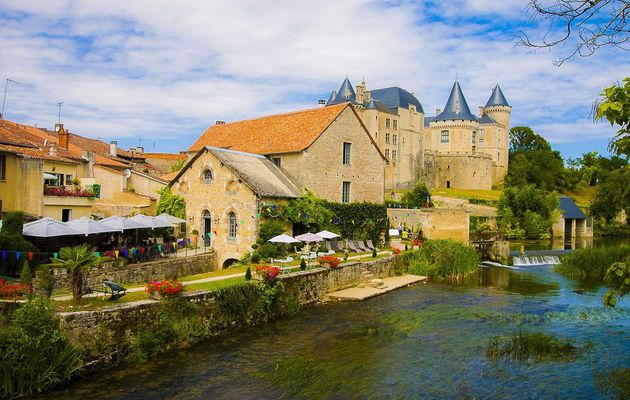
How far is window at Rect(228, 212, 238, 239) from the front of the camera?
27.1m

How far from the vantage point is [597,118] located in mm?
6766

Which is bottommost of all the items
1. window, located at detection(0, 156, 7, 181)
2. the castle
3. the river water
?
the river water

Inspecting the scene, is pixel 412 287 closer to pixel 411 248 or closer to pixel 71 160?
pixel 411 248

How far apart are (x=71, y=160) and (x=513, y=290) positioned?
79.1 feet

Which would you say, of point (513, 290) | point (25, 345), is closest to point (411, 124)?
point (513, 290)

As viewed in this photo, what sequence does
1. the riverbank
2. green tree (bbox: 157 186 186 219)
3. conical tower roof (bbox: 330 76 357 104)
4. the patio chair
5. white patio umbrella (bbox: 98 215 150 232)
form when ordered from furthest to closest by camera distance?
1. conical tower roof (bbox: 330 76 357 104)
2. the patio chair
3. green tree (bbox: 157 186 186 219)
4. white patio umbrella (bbox: 98 215 150 232)
5. the riverbank

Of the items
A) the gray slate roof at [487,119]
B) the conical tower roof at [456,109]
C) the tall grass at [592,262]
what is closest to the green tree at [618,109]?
the tall grass at [592,262]

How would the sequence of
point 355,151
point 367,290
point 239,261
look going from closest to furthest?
point 367,290, point 239,261, point 355,151

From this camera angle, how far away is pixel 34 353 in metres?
11.6

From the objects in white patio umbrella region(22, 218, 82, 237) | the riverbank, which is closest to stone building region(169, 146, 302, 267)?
the riverbank

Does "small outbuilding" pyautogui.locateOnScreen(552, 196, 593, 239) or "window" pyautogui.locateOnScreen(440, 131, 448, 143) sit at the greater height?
"window" pyautogui.locateOnScreen(440, 131, 448, 143)

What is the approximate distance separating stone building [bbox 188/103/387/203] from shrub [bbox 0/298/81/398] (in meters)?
19.5

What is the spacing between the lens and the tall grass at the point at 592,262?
1141 inches

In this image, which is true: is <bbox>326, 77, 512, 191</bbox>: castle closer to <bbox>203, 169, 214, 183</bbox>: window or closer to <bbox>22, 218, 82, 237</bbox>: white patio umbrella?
<bbox>203, 169, 214, 183</bbox>: window
